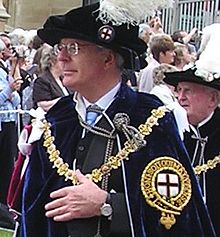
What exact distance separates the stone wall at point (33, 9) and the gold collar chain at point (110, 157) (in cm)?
2198

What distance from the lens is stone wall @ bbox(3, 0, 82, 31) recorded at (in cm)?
2662

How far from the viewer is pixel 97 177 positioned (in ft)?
15.0

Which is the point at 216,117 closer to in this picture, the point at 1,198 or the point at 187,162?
the point at 187,162

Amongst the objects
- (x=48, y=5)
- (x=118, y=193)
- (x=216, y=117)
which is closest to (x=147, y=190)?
(x=118, y=193)

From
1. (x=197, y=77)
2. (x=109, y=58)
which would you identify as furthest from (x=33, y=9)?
(x=109, y=58)

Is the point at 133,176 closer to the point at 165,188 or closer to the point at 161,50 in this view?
the point at 165,188

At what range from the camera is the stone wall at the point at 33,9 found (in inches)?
1048

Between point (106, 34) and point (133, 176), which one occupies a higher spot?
point (106, 34)

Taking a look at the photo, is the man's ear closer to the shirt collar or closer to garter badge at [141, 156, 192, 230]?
the shirt collar

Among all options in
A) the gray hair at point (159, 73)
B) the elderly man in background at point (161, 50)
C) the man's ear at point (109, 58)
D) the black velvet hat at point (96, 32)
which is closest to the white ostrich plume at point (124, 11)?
the black velvet hat at point (96, 32)

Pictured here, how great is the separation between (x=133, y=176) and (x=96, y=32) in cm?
71

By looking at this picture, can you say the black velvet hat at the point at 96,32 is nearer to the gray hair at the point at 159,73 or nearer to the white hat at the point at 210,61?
the white hat at the point at 210,61

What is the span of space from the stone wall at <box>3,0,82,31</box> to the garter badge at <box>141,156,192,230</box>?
22.1 meters

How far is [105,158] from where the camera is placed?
4.62 m
